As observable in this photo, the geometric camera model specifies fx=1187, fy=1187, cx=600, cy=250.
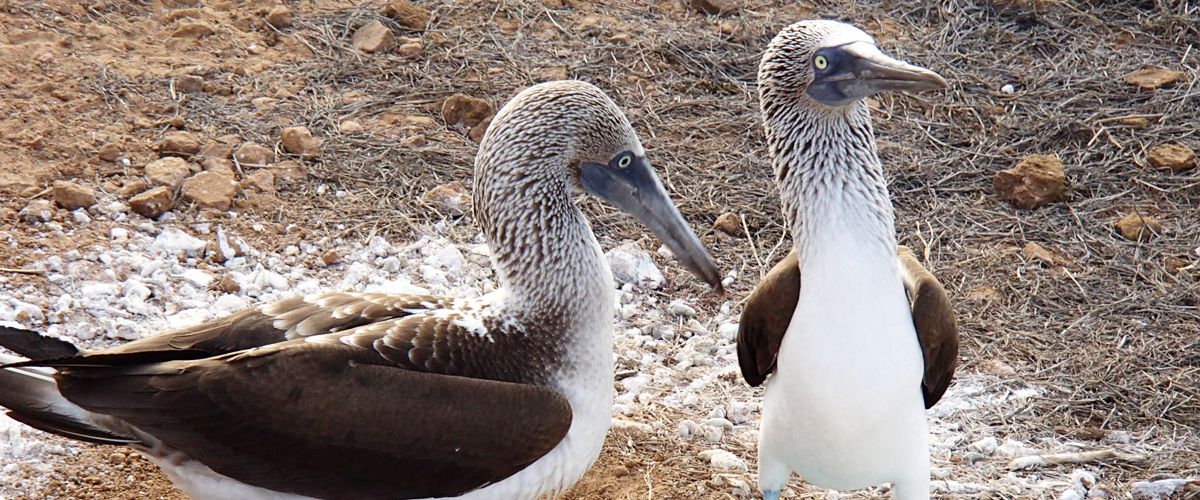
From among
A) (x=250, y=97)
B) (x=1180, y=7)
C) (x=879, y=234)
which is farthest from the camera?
(x=1180, y=7)

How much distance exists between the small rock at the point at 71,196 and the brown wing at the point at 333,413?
7.24ft

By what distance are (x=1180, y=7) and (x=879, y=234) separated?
514 cm

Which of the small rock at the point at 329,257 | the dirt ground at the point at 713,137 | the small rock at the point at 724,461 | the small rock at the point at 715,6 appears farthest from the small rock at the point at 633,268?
the small rock at the point at 715,6

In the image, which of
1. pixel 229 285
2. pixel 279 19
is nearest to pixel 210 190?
pixel 229 285

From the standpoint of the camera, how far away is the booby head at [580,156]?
3.55 m

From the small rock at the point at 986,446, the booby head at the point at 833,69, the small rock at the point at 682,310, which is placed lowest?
the small rock at the point at 682,310

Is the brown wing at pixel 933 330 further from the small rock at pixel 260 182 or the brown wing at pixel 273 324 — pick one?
the small rock at pixel 260 182

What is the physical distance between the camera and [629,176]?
3.64 metres

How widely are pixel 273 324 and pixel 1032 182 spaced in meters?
3.94

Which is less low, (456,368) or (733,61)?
(456,368)

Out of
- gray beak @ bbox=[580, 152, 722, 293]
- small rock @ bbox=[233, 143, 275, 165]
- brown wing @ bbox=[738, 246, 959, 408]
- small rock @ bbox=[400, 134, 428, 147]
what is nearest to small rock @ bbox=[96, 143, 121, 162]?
small rock @ bbox=[233, 143, 275, 165]

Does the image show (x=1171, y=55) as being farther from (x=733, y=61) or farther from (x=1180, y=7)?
(x=733, y=61)

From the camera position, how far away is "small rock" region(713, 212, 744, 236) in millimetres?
5699

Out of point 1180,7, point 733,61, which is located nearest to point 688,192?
point 733,61
